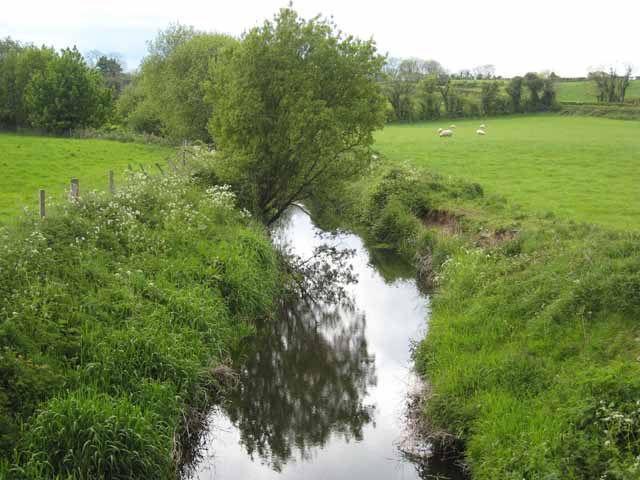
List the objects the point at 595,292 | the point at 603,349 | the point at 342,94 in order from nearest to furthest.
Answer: the point at 603,349, the point at 595,292, the point at 342,94

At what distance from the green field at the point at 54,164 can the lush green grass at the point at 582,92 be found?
207ft

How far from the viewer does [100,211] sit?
15.0 meters

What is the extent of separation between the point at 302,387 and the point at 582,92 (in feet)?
290

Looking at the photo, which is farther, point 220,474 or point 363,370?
point 363,370

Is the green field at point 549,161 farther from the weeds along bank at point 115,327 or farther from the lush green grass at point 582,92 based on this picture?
the lush green grass at point 582,92

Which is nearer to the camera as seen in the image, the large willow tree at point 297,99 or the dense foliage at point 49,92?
the large willow tree at point 297,99

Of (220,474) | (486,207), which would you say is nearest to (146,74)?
(486,207)

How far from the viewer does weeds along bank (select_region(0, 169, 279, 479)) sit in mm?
8172

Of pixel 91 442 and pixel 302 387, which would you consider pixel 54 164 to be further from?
pixel 91 442

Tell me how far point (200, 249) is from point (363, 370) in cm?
560

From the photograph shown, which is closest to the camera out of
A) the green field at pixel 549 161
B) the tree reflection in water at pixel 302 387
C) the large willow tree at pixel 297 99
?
the tree reflection in water at pixel 302 387

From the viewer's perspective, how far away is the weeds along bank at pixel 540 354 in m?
A: 7.78

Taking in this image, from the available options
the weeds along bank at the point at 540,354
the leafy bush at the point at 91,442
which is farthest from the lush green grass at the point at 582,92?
the leafy bush at the point at 91,442

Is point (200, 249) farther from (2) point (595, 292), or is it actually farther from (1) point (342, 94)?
(2) point (595, 292)
